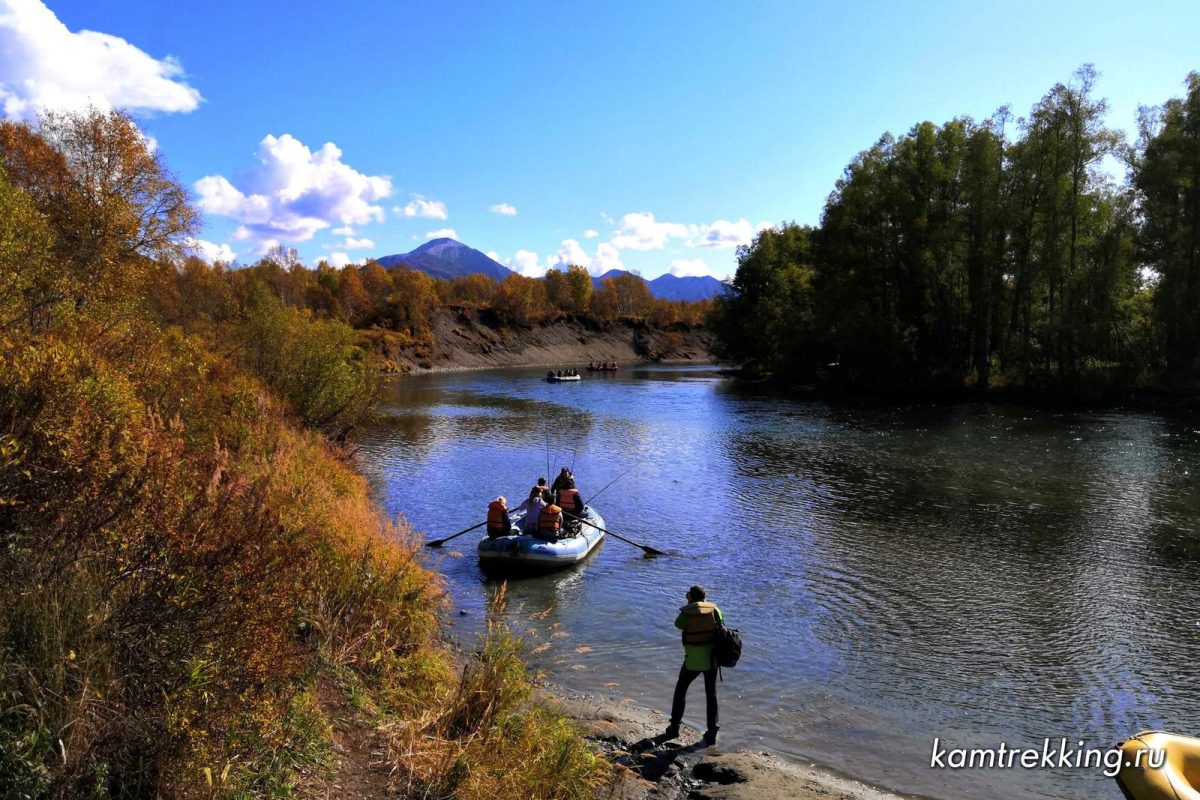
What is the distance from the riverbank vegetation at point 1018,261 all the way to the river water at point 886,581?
34.9 ft

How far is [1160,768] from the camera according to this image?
6371mm

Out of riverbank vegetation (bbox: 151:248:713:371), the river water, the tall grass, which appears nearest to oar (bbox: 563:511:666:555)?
the river water

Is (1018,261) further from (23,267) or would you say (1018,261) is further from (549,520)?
(23,267)

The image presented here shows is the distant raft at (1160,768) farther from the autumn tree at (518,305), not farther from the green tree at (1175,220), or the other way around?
the autumn tree at (518,305)

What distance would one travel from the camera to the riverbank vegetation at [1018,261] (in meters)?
41.4

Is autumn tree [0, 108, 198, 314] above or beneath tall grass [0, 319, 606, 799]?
above

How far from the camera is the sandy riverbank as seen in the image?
7641 millimetres

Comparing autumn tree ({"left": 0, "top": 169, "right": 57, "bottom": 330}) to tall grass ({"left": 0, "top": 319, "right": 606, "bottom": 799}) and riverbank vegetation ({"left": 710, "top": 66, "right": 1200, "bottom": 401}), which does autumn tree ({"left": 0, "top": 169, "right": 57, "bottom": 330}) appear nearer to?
tall grass ({"left": 0, "top": 319, "right": 606, "bottom": 799})

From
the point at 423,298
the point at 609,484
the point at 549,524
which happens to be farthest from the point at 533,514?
the point at 423,298

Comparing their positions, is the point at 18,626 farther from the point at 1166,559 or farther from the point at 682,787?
the point at 1166,559

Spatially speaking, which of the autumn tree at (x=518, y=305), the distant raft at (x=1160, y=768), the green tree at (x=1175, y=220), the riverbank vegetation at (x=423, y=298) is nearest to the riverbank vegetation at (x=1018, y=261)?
the green tree at (x=1175, y=220)

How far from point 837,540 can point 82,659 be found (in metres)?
17.0

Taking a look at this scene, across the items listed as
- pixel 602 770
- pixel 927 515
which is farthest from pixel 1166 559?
pixel 602 770

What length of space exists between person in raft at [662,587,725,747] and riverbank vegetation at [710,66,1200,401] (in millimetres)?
45061
